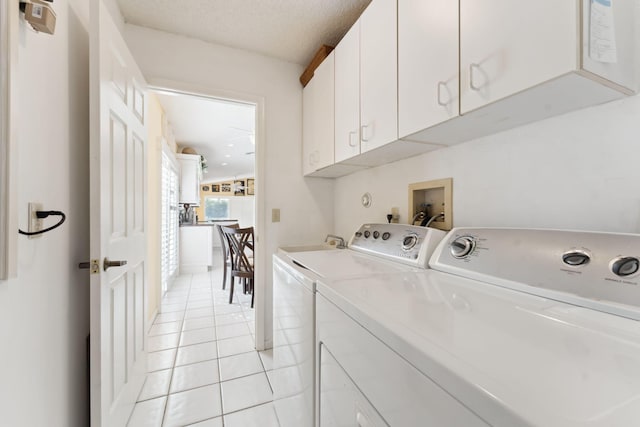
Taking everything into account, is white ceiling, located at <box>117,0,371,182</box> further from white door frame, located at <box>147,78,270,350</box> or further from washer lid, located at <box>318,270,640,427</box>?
washer lid, located at <box>318,270,640,427</box>

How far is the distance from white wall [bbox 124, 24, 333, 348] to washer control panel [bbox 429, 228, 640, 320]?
1469 millimetres

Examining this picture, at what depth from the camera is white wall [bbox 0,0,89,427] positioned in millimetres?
741

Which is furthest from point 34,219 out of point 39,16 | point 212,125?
point 212,125

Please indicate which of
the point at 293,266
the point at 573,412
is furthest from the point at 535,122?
the point at 293,266

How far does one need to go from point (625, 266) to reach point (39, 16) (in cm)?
165

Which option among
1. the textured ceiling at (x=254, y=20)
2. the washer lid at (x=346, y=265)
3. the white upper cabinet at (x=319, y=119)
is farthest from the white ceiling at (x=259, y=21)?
the washer lid at (x=346, y=265)

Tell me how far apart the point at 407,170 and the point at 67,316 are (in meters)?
1.73

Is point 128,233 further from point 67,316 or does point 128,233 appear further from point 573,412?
point 573,412

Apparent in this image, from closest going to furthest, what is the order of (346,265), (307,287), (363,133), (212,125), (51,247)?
(51,247) → (307,287) → (346,265) → (363,133) → (212,125)

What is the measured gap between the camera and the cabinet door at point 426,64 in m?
0.90

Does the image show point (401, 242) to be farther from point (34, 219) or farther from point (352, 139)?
point (34, 219)

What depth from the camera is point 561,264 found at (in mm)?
687

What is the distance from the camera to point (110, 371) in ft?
3.78

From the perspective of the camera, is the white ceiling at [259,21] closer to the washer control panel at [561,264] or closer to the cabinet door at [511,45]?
the cabinet door at [511,45]
